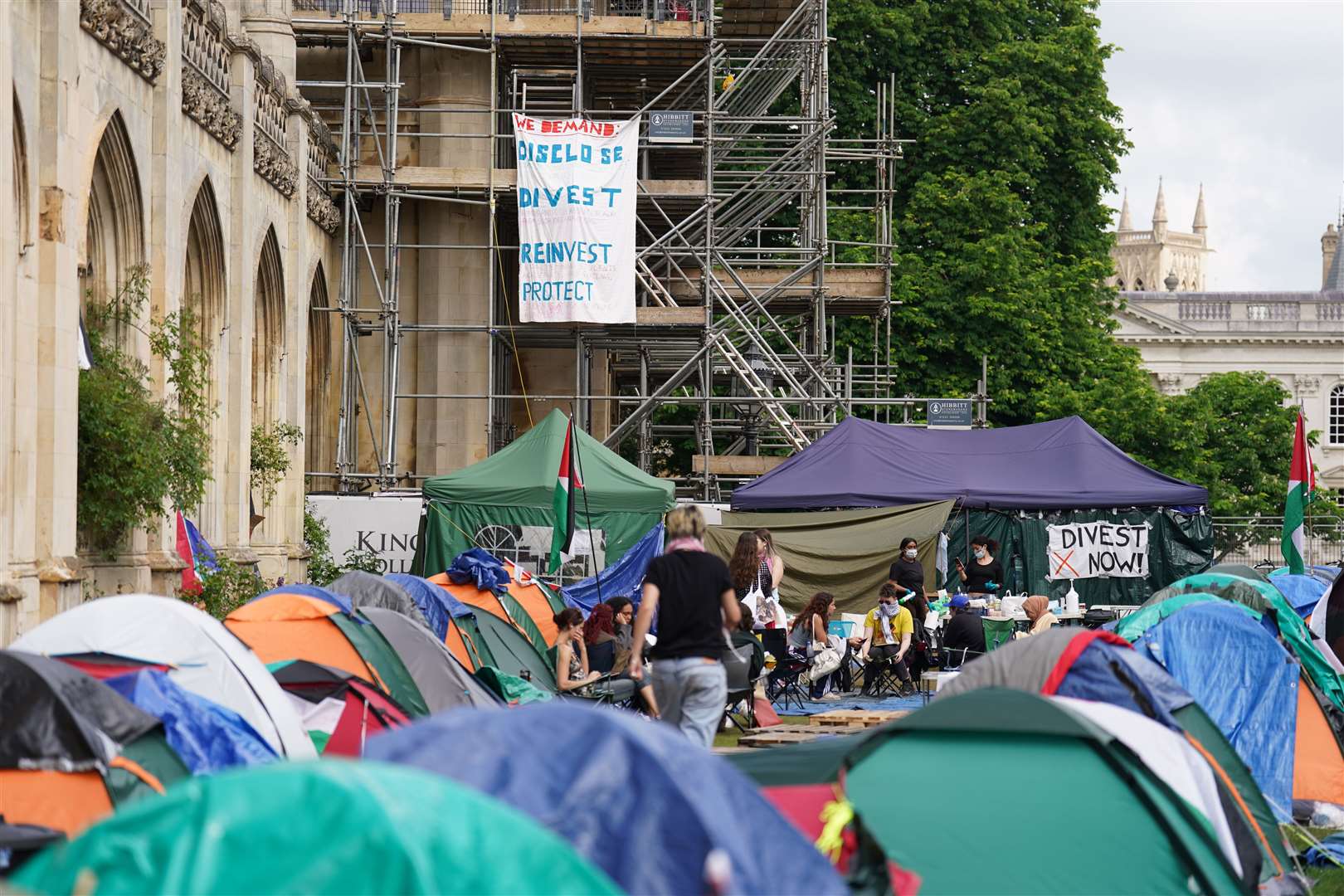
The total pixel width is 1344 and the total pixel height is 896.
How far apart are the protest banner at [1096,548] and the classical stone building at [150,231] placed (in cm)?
1050

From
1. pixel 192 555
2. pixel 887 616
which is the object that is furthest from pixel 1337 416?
pixel 192 555

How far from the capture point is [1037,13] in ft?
133

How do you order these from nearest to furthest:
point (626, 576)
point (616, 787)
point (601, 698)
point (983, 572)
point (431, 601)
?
point (616, 787) → point (601, 698) → point (431, 601) → point (983, 572) → point (626, 576)

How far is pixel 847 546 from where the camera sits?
77.4 ft

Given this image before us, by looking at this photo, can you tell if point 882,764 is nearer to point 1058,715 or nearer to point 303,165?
point 1058,715

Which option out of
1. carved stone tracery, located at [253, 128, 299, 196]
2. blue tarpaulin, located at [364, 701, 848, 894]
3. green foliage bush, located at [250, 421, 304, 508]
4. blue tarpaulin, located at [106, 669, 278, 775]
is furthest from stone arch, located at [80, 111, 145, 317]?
blue tarpaulin, located at [364, 701, 848, 894]

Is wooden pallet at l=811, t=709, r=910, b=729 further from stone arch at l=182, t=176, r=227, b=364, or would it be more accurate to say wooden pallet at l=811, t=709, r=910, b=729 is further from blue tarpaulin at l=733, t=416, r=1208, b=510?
stone arch at l=182, t=176, r=227, b=364

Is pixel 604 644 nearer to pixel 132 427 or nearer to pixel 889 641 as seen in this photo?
pixel 889 641

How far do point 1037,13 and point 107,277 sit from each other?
27.0 m

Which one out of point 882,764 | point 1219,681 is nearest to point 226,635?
point 882,764

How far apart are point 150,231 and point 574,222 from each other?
11.0 meters

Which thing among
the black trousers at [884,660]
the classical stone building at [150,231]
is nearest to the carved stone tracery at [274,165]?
the classical stone building at [150,231]

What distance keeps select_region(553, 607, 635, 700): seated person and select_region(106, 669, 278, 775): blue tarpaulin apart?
18.9ft

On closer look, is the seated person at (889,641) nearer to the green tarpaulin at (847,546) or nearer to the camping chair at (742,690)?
the camping chair at (742,690)
